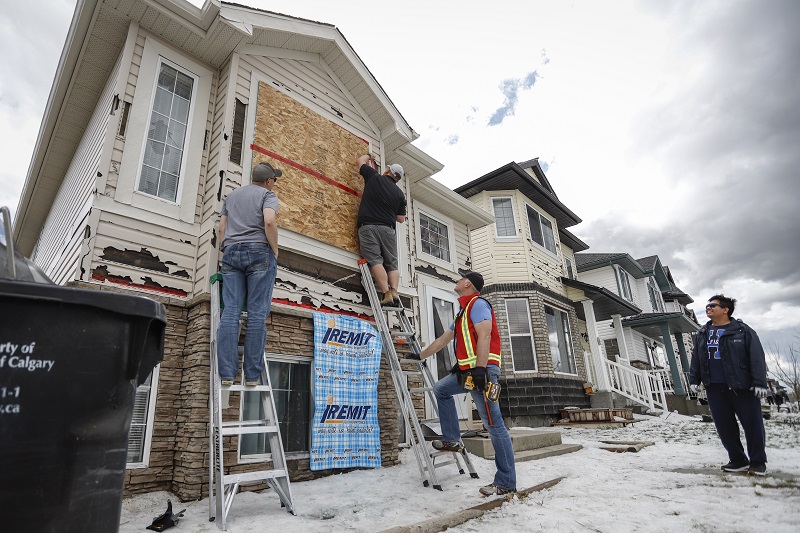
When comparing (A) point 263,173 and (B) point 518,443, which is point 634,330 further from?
(A) point 263,173

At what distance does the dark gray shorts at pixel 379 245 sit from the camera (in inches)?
247

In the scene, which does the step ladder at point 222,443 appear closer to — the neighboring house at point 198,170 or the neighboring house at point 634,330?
the neighboring house at point 198,170

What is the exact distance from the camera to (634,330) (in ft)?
68.2

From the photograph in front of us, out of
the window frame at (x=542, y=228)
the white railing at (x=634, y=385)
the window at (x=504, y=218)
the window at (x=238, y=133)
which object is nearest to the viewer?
the window at (x=238, y=133)

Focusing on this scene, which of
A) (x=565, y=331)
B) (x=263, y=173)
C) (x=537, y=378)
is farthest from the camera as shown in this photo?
(x=565, y=331)

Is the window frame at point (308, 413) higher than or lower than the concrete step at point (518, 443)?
higher

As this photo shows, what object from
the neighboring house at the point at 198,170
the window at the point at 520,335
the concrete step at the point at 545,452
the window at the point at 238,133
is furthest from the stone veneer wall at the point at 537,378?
the window at the point at 238,133

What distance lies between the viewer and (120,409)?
171cm

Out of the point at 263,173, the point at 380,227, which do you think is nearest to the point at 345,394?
the point at 380,227

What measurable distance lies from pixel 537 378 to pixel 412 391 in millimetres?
8277

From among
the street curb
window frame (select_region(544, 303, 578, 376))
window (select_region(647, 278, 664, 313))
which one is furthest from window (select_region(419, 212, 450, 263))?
window (select_region(647, 278, 664, 313))

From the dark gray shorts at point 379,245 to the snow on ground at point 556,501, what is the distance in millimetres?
2828

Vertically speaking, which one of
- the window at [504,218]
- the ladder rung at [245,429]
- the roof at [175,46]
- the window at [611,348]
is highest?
the window at [504,218]

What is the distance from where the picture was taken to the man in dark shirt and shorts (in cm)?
621
